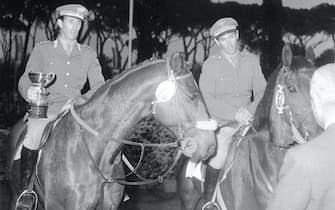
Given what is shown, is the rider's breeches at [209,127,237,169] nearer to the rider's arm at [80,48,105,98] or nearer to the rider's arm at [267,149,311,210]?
the rider's arm at [80,48,105,98]

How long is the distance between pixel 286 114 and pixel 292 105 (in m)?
0.07

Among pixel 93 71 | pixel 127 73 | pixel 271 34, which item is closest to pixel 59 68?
pixel 93 71

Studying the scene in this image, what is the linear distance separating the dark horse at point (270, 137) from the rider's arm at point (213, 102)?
2.46 feet

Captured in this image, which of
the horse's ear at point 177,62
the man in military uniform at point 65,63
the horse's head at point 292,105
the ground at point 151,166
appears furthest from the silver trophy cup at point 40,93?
the ground at point 151,166

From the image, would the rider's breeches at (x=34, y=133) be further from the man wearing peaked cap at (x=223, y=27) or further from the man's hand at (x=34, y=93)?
the man wearing peaked cap at (x=223, y=27)

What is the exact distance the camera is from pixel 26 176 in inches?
166

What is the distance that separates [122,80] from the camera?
3887 mm

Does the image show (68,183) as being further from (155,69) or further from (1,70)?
(1,70)

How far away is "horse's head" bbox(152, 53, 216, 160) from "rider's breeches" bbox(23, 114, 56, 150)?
3.45ft

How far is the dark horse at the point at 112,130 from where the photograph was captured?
372 cm

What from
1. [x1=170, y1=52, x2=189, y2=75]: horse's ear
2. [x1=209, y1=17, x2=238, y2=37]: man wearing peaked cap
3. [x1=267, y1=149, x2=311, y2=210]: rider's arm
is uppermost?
[x1=209, y1=17, x2=238, y2=37]: man wearing peaked cap

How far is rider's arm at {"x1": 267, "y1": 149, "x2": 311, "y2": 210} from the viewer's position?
189 centimetres

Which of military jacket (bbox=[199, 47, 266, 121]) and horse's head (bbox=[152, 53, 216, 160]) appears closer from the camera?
horse's head (bbox=[152, 53, 216, 160])

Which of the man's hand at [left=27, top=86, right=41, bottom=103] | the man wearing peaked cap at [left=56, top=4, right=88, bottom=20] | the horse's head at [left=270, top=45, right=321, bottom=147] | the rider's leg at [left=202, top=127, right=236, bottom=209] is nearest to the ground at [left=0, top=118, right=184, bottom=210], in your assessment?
the rider's leg at [left=202, top=127, right=236, bottom=209]
